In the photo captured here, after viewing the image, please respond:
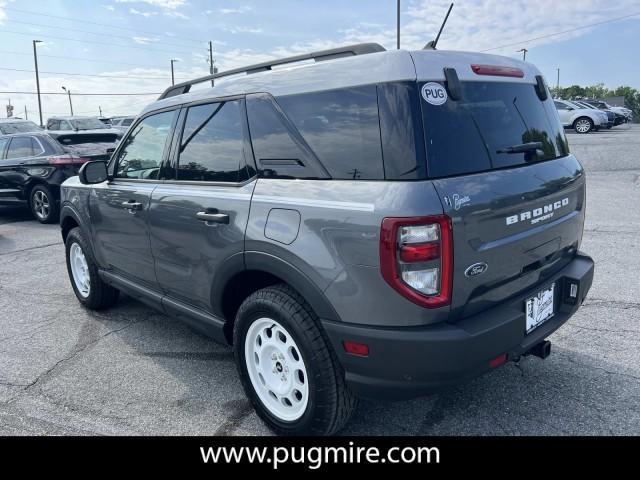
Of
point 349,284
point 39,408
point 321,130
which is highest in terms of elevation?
point 321,130

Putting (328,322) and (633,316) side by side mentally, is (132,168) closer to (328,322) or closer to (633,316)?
(328,322)

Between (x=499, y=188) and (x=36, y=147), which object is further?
(x=36, y=147)

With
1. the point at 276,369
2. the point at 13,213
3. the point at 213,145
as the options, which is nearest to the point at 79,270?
the point at 213,145

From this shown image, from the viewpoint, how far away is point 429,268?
2141mm

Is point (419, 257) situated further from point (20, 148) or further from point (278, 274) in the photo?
point (20, 148)

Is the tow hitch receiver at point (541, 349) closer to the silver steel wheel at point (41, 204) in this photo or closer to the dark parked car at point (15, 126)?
the silver steel wheel at point (41, 204)

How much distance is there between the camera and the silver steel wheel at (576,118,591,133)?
24.3 metres

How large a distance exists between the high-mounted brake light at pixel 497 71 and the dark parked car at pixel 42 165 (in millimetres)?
8120

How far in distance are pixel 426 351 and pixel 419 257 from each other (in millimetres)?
397

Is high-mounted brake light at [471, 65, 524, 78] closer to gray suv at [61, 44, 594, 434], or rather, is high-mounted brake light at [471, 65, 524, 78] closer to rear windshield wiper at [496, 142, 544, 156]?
gray suv at [61, 44, 594, 434]

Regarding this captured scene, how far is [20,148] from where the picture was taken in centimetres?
972

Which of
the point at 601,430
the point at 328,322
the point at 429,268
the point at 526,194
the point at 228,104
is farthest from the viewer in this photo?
the point at 228,104

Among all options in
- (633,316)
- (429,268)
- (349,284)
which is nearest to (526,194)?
(429,268)

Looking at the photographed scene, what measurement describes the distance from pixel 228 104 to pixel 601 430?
273 cm
